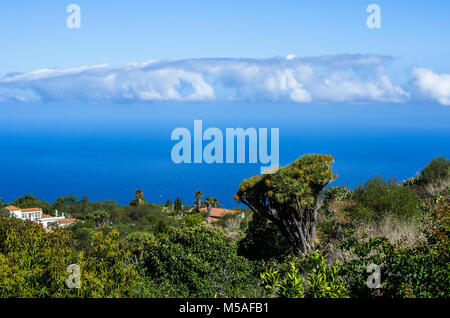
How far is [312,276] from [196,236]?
4.20 metres

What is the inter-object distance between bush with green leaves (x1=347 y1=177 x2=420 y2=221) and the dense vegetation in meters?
0.04

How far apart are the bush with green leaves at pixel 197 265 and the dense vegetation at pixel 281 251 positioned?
25mm

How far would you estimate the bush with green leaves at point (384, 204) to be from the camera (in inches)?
574

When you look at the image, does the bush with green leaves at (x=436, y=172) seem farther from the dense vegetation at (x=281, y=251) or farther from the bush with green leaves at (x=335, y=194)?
the bush with green leaves at (x=335, y=194)

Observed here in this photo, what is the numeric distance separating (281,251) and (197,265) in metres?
6.05

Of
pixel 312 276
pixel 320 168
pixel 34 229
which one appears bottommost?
pixel 312 276

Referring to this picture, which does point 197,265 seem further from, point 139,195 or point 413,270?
point 139,195

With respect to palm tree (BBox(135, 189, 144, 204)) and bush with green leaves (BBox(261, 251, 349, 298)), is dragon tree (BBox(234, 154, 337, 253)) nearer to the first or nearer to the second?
bush with green leaves (BBox(261, 251, 349, 298))

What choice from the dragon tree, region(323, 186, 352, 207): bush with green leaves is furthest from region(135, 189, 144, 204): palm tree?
the dragon tree

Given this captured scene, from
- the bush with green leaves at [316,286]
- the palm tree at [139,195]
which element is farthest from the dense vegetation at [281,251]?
the palm tree at [139,195]

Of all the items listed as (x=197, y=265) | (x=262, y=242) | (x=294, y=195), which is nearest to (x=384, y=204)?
(x=294, y=195)
